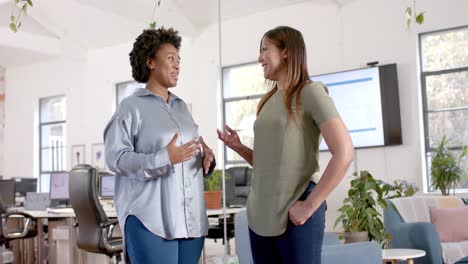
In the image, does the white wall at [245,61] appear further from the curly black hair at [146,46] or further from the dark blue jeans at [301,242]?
the dark blue jeans at [301,242]

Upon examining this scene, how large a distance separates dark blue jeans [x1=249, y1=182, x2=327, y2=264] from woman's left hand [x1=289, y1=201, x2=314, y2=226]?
0.06ft

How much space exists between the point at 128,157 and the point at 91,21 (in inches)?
366

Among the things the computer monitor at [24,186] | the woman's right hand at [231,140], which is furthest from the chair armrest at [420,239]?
the computer monitor at [24,186]

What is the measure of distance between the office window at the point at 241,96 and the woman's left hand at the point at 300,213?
25.0 feet

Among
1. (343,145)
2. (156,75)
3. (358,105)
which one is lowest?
(343,145)

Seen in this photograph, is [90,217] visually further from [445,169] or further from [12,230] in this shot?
[445,169]

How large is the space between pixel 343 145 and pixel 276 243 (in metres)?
0.31

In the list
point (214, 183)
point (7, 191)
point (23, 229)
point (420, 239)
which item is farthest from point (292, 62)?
point (7, 191)

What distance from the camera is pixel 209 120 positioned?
9.57 m

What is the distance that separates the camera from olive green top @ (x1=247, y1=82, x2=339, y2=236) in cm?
146

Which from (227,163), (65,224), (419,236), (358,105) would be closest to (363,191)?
(419,236)

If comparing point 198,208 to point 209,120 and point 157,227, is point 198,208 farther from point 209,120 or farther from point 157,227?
point 209,120

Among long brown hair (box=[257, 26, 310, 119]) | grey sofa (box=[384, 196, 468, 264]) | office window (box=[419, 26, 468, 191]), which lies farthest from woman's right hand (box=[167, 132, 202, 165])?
office window (box=[419, 26, 468, 191])

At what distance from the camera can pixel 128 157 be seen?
1664mm
